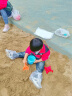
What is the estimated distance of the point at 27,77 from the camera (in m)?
1.77

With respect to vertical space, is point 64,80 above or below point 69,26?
below

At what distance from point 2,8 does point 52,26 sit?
45.9 inches

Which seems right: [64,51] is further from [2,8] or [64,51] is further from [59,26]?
[2,8]

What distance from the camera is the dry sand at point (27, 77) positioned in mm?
1638

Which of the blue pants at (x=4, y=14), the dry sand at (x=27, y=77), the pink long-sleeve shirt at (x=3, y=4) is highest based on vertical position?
the pink long-sleeve shirt at (x=3, y=4)

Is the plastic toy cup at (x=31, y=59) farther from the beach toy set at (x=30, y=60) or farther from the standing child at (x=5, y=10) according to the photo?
the standing child at (x=5, y=10)

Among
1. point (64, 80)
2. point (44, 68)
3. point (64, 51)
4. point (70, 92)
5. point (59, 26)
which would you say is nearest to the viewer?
point (70, 92)

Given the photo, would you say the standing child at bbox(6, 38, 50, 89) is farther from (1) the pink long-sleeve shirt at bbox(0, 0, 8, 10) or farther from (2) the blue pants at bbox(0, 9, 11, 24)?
(1) the pink long-sleeve shirt at bbox(0, 0, 8, 10)

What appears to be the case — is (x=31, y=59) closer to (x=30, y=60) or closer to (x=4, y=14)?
(x=30, y=60)

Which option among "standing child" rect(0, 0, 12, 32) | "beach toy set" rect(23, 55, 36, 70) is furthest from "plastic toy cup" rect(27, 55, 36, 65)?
"standing child" rect(0, 0, 12, 32)

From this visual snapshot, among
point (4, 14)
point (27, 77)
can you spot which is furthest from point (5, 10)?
point (27, 77)

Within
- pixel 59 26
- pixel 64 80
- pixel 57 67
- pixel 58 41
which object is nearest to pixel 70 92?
pixel 64 80

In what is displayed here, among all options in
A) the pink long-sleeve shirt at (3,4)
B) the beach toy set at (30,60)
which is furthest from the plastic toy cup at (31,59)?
the pink long-sleeve shirt at (3,4)

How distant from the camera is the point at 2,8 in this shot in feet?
8.55
